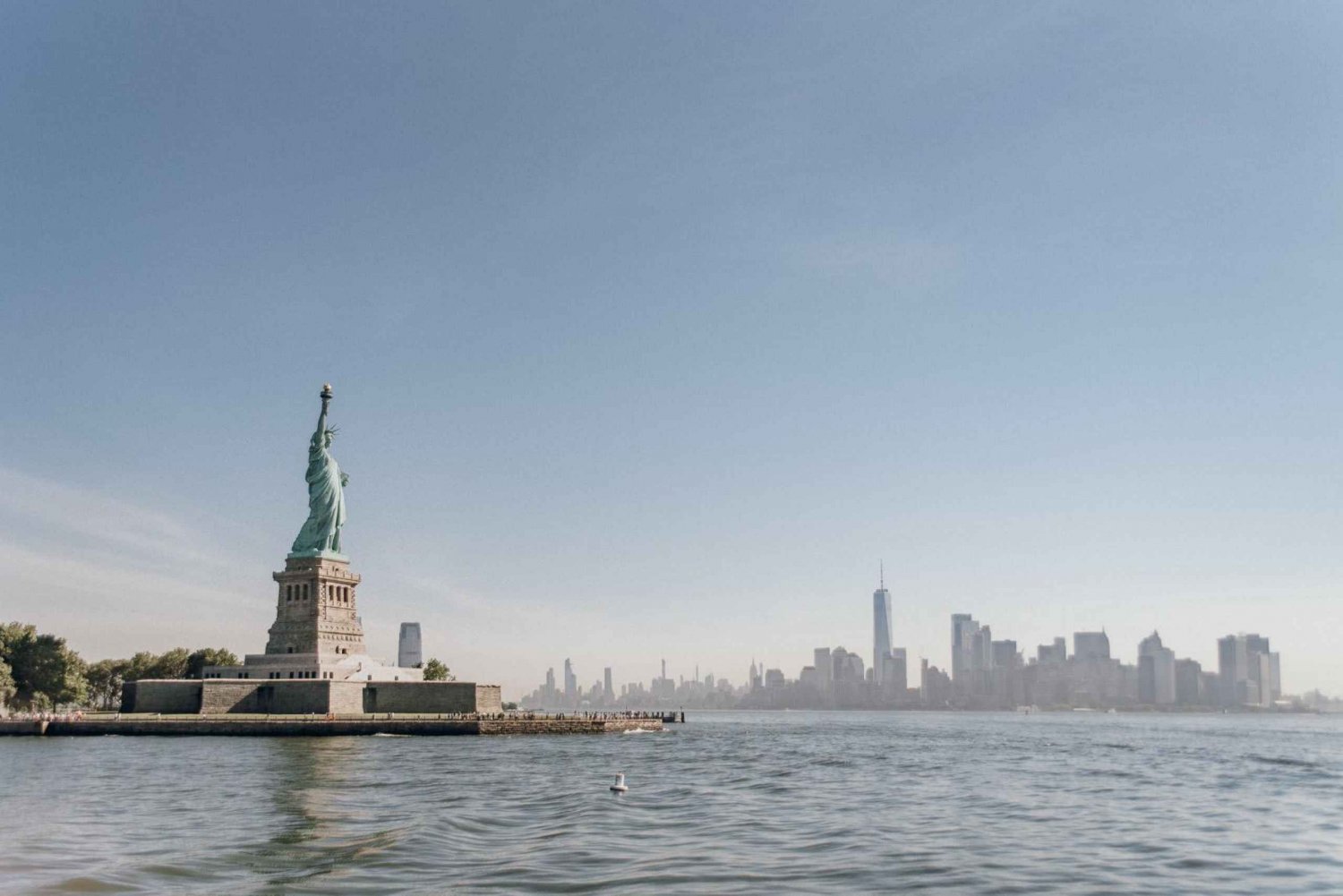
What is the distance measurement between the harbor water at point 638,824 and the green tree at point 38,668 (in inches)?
1254

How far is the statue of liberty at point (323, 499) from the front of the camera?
10869 centimetres

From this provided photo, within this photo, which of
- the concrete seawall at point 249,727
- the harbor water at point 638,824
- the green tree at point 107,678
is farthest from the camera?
the green tree at point 107,678

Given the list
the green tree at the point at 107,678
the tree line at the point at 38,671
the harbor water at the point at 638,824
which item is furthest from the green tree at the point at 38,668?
the harbor water at the point at 638,824

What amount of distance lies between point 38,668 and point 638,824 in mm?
85382

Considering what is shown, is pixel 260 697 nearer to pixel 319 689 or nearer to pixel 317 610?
pixel 319 689

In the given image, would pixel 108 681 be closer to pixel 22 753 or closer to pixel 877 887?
pixel 22 753

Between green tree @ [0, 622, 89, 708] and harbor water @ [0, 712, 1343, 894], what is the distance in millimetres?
31844

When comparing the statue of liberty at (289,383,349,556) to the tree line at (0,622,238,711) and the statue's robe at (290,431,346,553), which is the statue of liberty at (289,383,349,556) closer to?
the statue's robe at (290,431,346,553)

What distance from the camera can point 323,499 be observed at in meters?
109

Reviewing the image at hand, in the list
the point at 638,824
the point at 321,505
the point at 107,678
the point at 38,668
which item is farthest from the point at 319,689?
the point at 638,824

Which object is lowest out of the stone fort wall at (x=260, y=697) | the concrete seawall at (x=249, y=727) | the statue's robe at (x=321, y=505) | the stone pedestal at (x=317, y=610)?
the concrete seawall at (x=249, y=727)

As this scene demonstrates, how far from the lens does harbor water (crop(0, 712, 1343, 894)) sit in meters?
28.4

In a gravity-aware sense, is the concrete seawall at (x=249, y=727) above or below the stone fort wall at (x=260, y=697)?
below

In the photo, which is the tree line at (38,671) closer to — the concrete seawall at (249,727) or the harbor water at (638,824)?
the concrete seawall at (249,727)
